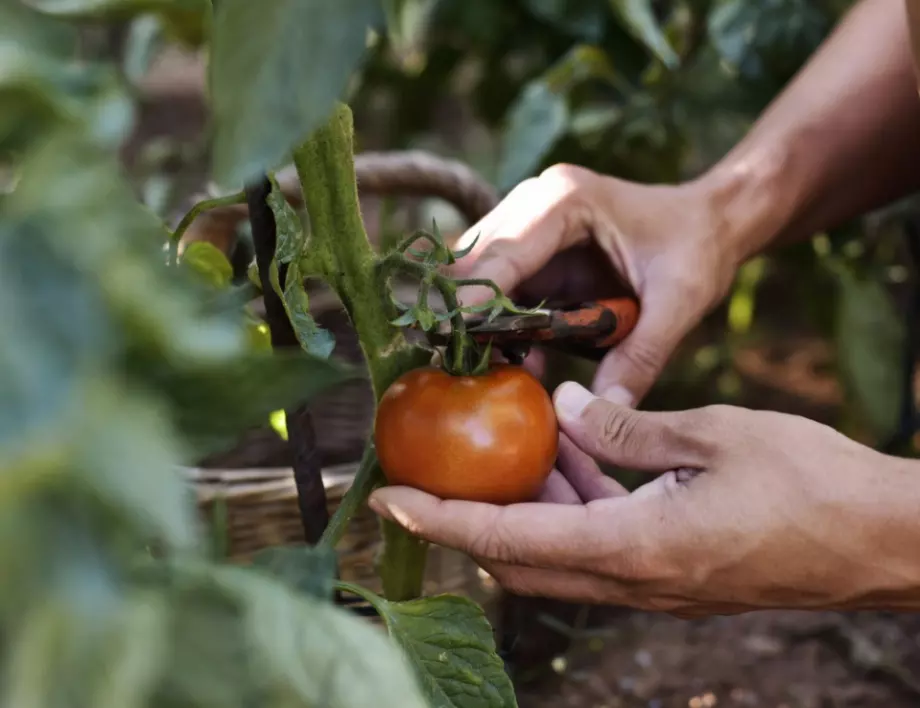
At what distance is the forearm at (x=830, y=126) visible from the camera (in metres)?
0.96

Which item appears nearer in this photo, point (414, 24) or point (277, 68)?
point (277, 68)

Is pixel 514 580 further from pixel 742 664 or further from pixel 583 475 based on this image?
pixel 742 664

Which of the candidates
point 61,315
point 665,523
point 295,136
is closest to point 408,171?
point 665,523

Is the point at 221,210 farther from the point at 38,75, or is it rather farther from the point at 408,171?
the point at 38,75

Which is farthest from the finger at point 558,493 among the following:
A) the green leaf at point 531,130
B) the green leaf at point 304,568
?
the green leaf at point 531,130

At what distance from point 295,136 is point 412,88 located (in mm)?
1378

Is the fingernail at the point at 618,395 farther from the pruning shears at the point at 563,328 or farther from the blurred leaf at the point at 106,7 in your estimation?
the blurred leaf at the point at 106,7

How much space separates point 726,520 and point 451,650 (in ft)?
0.66

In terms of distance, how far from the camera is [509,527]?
1.98ft

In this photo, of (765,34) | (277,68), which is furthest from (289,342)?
(765,34)

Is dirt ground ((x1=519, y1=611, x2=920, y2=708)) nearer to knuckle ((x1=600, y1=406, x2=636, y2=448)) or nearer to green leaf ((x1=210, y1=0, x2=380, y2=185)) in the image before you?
knuckle ((x1=600, y1=406, x2=636, y2=448))

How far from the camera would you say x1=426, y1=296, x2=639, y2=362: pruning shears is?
62cm

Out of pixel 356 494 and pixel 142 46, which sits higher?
pixel 142 46

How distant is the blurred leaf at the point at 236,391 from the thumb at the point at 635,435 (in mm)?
380
